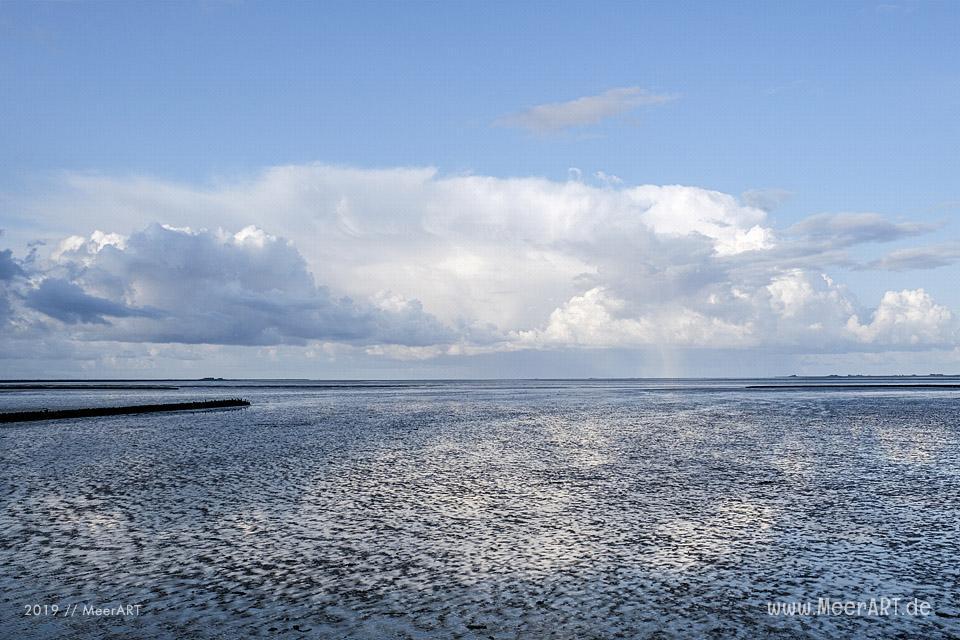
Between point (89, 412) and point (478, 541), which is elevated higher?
point (478, 541)

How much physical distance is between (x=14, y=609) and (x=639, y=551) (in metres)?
14.3

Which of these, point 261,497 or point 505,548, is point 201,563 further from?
point 261,497

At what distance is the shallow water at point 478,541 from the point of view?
13398 mm

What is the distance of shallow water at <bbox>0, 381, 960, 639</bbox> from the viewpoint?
1340 centimetres

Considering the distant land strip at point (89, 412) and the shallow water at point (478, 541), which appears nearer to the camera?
the shallow water at point (478, 541)

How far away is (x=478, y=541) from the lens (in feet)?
64.0

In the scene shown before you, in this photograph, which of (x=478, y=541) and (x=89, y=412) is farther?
(x=89, y=412)

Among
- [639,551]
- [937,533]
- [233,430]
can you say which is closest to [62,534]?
[639,551]

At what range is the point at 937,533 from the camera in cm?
2030

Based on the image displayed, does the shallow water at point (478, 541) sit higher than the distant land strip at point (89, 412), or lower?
higher

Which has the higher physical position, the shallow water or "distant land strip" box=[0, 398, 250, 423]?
the shallow water

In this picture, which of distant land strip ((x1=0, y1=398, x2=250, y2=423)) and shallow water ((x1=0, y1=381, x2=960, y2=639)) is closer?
shallow water ((x1=0, y1=381, x2=960, y2=639))

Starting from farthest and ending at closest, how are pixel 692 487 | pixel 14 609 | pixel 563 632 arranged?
pixel 692 487
pixel 14 609
pixel 563 632

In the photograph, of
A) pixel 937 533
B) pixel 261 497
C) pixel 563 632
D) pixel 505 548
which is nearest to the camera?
pixel 563 632
